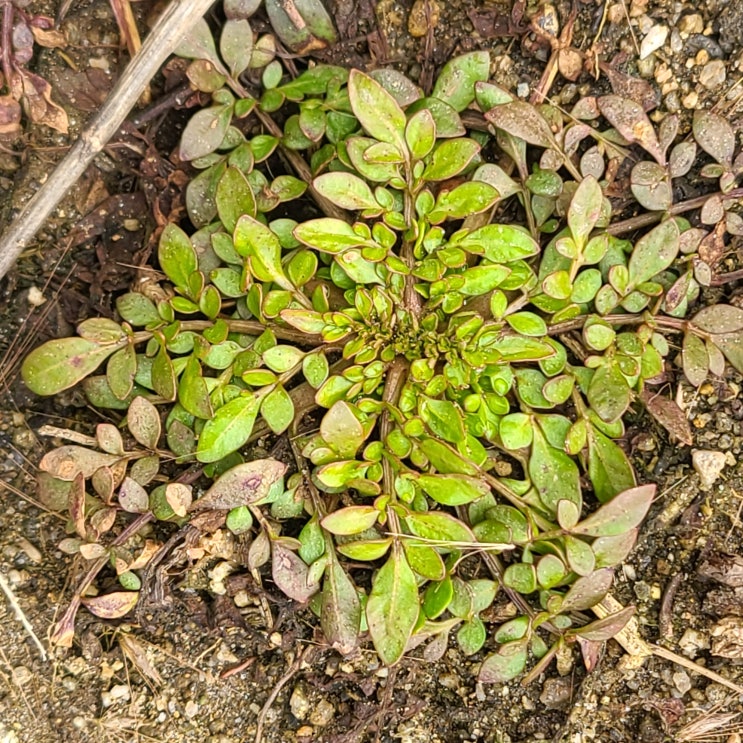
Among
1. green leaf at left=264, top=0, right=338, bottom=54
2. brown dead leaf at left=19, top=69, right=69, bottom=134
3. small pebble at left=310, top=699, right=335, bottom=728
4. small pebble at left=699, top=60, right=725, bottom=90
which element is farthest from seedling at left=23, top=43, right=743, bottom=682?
brown dead leaf at left=19, top=69, right=69, bottom=134

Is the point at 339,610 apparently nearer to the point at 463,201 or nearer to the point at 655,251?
the point at 463,201

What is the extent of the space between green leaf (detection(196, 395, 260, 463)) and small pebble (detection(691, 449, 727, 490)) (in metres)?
1.41

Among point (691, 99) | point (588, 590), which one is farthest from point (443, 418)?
point (691, 99)

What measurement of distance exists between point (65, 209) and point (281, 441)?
3.33ft

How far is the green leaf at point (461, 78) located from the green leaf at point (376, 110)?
197 mm

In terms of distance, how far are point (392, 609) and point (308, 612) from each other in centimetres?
38

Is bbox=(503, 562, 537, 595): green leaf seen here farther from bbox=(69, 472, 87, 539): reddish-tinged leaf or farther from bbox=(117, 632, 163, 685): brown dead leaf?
bbox=(69, 472, 87, 539): reddish-tinged leaf

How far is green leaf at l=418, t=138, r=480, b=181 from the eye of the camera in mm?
2049

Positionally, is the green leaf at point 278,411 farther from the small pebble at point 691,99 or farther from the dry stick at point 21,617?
the small pebble at point 691,99

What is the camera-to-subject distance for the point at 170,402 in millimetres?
2244

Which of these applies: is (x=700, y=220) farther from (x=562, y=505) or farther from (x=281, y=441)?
(x=281, y=441)

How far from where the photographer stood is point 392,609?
2.04m

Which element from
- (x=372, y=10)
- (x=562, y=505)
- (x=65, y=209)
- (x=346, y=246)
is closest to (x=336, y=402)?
(x=346, y=246)

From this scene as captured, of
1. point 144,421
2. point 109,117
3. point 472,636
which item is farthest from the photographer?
point 472,636
